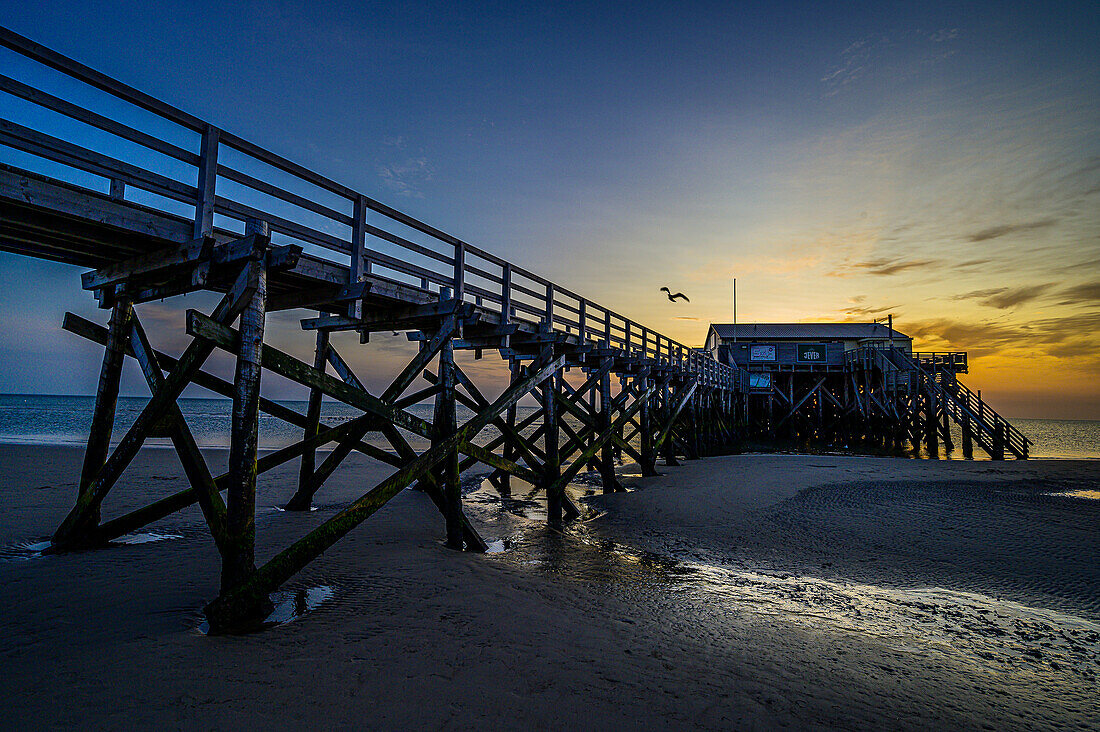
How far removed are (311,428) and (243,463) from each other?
3.92 meters

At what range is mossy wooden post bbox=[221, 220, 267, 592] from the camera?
4.38 m

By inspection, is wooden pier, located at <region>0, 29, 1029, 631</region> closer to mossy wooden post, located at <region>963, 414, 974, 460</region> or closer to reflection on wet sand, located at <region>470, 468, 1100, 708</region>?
reflection on wet sand, located at <region>470, 468, 1100, 708</region>

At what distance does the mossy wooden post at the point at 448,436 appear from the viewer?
284 inches

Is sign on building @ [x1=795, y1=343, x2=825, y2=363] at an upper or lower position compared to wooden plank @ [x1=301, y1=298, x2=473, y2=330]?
upper

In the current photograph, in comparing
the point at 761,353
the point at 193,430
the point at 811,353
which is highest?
the point at 761,353

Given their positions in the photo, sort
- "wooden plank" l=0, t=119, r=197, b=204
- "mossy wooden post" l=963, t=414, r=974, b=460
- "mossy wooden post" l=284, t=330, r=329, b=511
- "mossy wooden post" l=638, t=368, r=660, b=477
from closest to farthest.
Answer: "wooden plank" l=0, t=119, r=197, b=204 → "mossy wooden post" l=284, t=330, r=329, b=511 → "mossy wooden post" l=638, t=368, r=660, b=477 → "mossy wooden post" l=963, t=414, r=974, b=460

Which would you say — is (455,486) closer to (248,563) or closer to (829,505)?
(248,563)

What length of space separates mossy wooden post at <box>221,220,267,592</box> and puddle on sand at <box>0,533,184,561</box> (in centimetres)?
367

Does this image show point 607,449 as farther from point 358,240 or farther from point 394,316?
point 358,240

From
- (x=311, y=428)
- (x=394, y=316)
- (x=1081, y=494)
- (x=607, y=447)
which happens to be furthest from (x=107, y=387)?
(x=1081, y=494)

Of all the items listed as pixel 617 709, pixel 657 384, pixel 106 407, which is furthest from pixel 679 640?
pixel 657 384

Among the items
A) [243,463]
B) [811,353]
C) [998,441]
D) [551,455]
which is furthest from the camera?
[811,353]

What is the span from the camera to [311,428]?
8.20m

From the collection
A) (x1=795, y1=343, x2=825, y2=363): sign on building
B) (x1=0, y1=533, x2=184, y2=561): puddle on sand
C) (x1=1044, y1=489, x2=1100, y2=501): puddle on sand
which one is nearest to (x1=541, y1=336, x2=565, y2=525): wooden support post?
(x1=0, y1=533, x2=184, y2=561): puddle on sand
